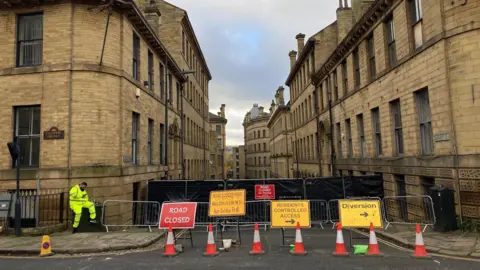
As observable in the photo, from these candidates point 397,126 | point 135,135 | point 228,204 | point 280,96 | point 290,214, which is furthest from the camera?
point 280,96

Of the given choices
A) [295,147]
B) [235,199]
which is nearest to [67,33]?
[235,199]

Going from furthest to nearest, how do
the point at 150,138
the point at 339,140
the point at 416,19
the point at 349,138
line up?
the point at 339,140 < the point at 349,138 < the point at 150,138 < the point at 416,19

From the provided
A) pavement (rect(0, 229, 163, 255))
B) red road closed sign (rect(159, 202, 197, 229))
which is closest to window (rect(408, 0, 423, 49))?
red road closed sign (rect(159, 202, 197, 229))

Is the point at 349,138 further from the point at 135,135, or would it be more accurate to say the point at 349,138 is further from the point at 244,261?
the point at 244,261

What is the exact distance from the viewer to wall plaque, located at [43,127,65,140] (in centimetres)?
1223

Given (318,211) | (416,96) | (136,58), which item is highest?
(136,58)

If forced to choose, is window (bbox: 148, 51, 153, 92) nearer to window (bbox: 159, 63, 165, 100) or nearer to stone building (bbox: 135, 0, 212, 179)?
window (bbox: 159, 63, 165, 100)

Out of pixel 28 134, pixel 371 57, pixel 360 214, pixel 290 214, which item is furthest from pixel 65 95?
pixel 371 57

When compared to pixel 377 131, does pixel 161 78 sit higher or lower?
higher

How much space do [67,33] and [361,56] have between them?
1374cm

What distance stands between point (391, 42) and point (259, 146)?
68603 millimetres

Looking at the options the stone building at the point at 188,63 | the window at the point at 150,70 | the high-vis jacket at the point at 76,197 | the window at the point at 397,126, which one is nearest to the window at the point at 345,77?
the window at the point at 397,126

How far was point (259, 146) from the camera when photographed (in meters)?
82.7

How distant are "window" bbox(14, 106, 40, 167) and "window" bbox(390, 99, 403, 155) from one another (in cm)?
1418
